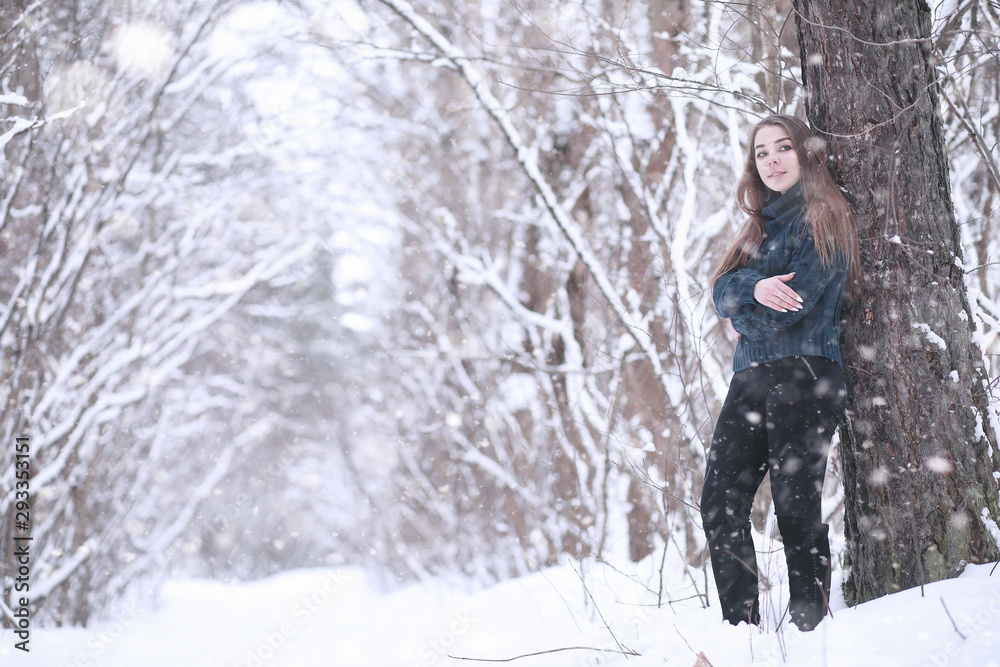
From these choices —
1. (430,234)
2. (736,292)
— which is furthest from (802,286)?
(430,234)

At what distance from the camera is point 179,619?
747 centimetres

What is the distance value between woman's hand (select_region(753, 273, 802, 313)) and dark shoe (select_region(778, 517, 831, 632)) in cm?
63

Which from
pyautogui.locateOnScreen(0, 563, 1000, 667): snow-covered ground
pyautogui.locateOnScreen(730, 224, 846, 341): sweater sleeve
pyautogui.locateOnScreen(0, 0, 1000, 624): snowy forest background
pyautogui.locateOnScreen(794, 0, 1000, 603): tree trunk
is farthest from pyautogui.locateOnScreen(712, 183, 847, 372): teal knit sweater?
pyautogui.locateOnScreen(0, 563, 1000, 667): snow-covered ground

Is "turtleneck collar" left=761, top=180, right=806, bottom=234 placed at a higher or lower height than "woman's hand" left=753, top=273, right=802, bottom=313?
higher

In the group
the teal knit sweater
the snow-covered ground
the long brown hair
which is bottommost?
the snow-covered ground

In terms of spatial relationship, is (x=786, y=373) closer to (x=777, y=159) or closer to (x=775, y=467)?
(x=775, y=467)

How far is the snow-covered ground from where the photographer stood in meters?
1.73

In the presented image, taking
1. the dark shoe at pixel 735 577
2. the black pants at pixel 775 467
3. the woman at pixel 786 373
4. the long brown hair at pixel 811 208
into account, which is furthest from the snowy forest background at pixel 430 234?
the dark shoe at pixel 735 577

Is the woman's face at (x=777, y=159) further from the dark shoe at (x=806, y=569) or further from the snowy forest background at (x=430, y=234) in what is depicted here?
the dark shoe at (x=806, y=569)

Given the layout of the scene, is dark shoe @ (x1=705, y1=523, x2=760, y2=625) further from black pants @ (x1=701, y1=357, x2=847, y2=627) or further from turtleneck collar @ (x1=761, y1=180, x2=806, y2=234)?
turtleneck collar @ (x1=761, y1=180, x2=806, y2=234)

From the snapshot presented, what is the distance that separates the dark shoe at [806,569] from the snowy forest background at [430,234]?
932mm

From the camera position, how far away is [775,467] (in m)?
2.11

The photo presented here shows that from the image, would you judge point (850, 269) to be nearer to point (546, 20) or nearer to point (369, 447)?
point (546, 20)

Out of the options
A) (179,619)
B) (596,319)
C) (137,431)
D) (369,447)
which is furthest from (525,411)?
(369,447)
